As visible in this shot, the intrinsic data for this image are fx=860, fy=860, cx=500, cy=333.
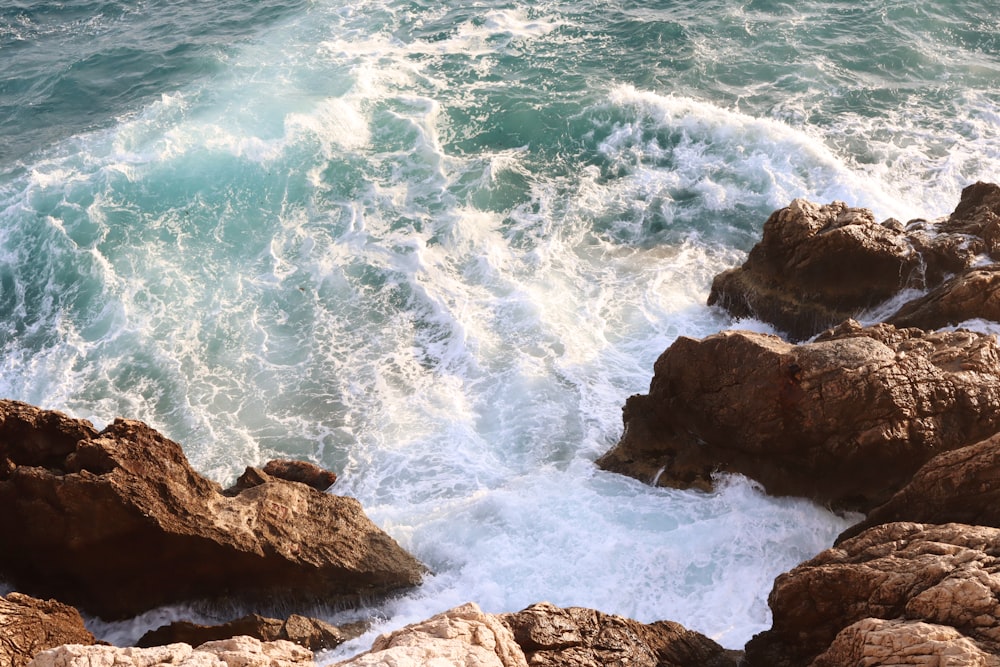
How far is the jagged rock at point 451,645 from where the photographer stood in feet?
25.2

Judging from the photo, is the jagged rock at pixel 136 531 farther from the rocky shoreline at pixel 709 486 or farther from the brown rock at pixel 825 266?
the brown rock at pixel 825 266

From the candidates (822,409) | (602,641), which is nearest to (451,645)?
(602,641)

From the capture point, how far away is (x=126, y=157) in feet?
74.3

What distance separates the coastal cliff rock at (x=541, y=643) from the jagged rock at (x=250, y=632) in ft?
8.27

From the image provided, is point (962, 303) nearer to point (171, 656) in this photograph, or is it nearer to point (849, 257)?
point (849, 257)

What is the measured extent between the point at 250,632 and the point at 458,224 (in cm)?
1193

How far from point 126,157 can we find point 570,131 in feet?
38.6

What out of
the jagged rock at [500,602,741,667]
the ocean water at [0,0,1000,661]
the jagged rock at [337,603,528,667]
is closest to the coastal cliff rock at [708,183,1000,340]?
the ocean water at [0,0,1000,661]

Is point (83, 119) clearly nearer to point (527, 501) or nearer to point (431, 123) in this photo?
point (431, 123)

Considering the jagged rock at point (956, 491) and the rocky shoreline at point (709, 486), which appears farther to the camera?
the jagged rock at point (956, 491)

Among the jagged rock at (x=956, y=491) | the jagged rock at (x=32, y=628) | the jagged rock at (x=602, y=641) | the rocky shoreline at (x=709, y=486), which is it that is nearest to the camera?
the rocky shoreline at (x=709, y=486)

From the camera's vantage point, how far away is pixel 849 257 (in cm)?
1494

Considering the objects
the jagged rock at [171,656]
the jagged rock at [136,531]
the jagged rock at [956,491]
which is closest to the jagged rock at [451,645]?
the jagged rock at [171,656]

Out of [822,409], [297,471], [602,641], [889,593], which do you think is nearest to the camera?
[889,593]
